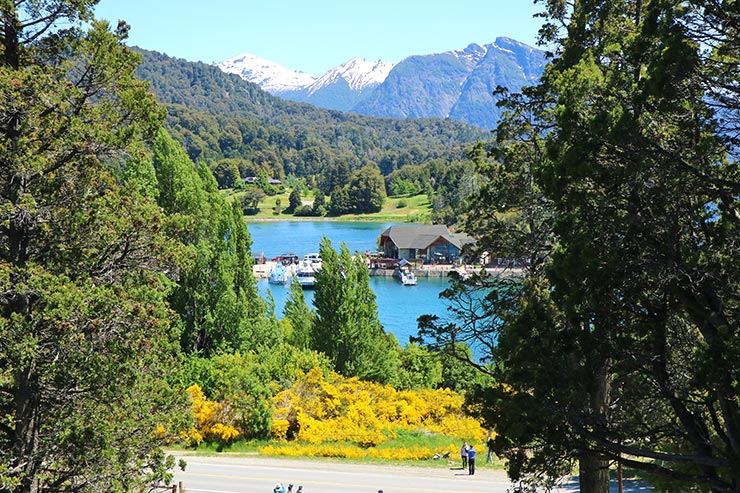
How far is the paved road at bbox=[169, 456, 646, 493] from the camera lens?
51.9 ft

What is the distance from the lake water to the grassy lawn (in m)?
3.41

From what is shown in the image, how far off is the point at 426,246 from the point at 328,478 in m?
65.7

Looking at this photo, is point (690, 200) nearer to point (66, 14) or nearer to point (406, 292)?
point (66, 14)

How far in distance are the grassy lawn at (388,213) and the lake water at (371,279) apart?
11.2 ft

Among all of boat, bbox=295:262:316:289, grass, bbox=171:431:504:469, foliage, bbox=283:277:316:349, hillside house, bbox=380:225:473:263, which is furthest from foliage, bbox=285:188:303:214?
→ grass, bbox=171:431:504:469

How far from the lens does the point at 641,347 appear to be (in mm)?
7430

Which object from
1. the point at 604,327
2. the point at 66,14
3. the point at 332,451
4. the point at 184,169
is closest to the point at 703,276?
the point at 604,327

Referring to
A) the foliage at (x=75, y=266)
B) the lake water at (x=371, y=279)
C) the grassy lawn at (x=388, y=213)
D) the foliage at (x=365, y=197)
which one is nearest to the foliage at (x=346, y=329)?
the lake water at (x=371, y=279)

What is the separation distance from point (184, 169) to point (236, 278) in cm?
428

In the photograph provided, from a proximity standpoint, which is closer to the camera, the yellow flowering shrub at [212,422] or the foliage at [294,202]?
the yellow flowering shrub at [212,422]

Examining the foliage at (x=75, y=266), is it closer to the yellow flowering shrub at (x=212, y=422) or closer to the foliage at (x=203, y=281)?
the yellow flowering shrub at (x=212, y=422)

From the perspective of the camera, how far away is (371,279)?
74.6m

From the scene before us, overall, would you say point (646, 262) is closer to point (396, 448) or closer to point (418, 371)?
point (396, 448)

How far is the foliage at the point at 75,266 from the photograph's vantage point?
8.20 meters
